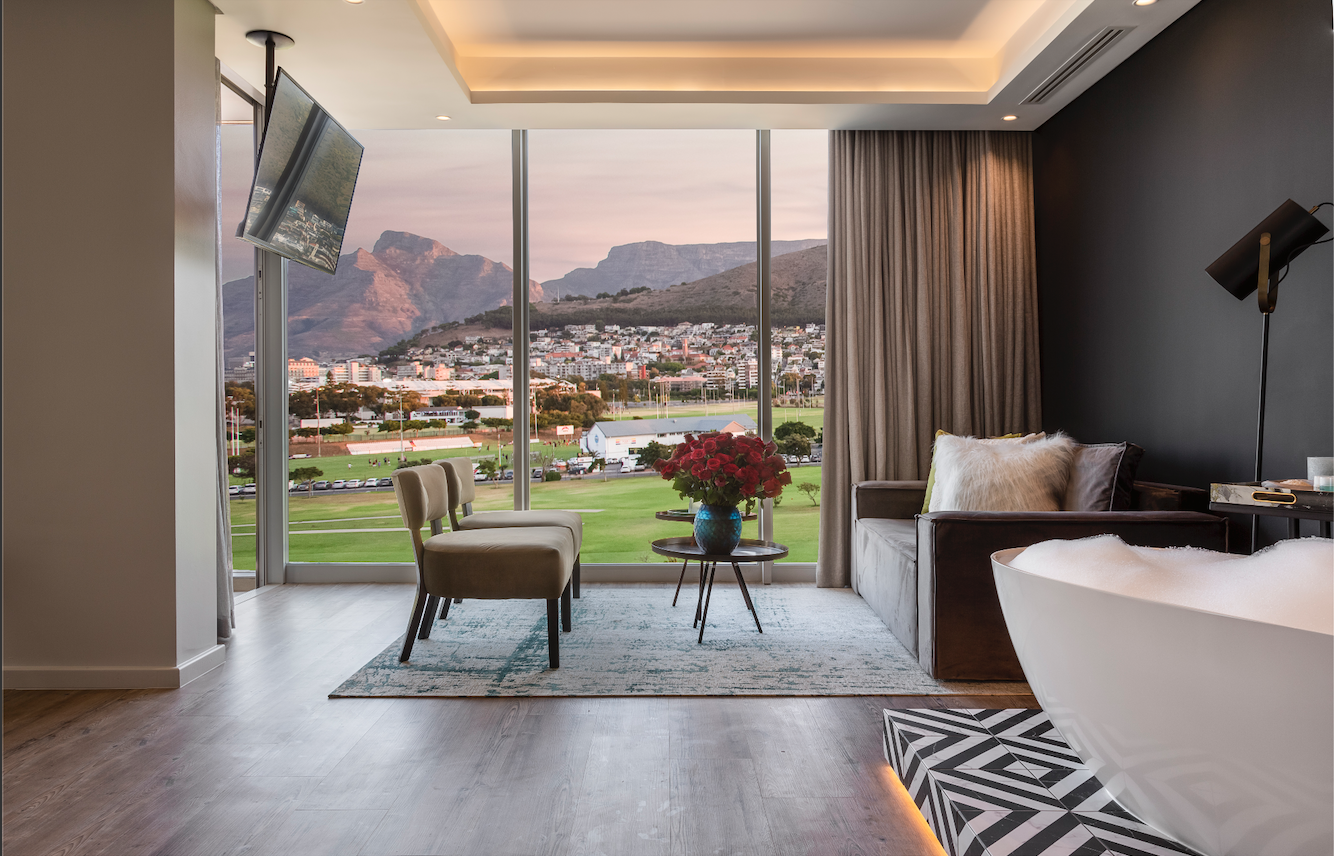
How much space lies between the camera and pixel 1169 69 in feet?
11.2

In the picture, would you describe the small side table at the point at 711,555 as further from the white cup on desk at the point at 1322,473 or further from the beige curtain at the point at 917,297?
the white cup on desk at the point at 1322,473

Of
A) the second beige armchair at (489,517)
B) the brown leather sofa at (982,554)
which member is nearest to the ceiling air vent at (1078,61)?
the brown leather sofa at (982,554)

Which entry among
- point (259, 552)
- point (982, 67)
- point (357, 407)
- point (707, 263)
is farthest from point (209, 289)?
point (982, 67)

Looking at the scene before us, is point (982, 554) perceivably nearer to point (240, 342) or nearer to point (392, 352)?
point (392, 352)

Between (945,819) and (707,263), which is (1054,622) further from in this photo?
(707,263)

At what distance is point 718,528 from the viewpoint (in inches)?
139

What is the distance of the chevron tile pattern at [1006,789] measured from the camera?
168cm

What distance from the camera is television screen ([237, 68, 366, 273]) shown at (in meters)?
3.26

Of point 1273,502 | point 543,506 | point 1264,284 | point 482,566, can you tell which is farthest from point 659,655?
point 1264,284

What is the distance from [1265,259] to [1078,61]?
1548 millimetres

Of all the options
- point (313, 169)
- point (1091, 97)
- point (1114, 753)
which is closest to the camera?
point (1114, 753)

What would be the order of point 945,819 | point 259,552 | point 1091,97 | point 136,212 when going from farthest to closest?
point 259,552
point 1091,97
point 136,212
point 945,819

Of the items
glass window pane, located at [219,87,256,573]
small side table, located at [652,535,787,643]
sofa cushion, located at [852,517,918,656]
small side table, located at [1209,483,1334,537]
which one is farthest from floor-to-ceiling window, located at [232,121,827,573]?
small side table, located at [1209,483,1334,537]

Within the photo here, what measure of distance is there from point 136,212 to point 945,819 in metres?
3.24
